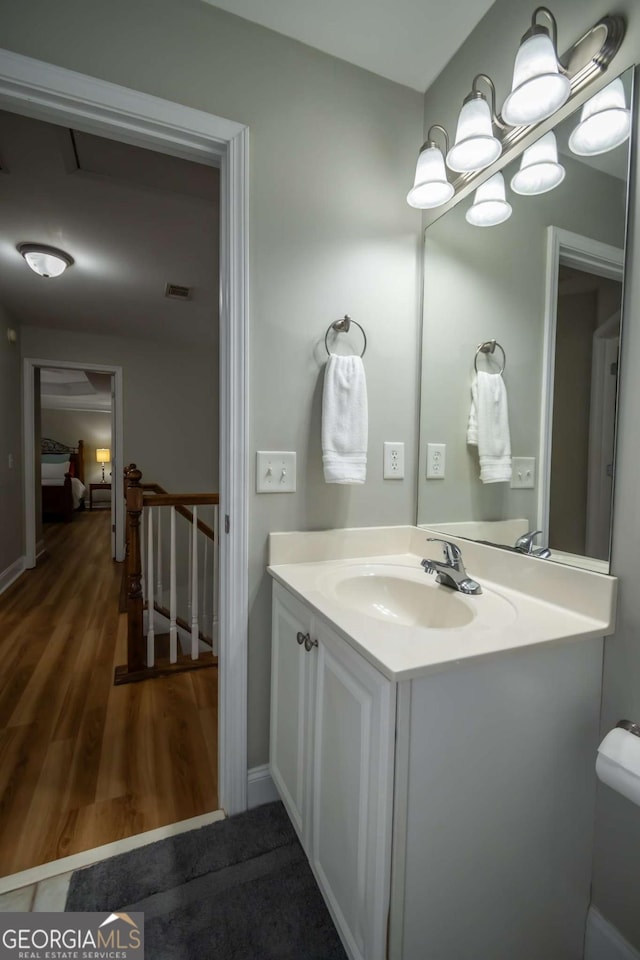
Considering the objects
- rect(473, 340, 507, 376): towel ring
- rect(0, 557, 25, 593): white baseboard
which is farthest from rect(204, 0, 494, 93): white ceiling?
rect(0, 557, 25, 593): white baseboard

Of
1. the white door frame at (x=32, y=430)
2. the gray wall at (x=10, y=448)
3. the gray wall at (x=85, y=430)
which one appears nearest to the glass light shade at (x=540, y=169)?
the gray wall at (x=10, y=448)

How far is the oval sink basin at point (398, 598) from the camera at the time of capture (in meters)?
1.07

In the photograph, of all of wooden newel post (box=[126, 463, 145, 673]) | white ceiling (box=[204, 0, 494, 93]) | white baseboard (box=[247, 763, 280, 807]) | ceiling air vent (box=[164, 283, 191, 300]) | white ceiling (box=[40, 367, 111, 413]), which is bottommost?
white baseboard (box=[247, 763, 280, 807])

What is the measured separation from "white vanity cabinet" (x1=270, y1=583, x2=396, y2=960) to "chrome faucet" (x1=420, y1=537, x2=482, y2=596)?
0.37 m

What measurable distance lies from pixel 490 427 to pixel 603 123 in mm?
718

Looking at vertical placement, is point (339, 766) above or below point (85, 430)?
below

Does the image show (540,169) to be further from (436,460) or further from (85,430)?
(85,430)

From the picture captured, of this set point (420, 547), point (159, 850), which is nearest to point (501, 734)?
point (420, 547)

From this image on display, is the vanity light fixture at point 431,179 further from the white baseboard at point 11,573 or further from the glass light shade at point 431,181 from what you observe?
the white baseboard at point 11,573

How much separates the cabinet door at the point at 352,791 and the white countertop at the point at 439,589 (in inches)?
2.0

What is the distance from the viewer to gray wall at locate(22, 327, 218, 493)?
4.42 meters

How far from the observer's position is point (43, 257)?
8.23 ft

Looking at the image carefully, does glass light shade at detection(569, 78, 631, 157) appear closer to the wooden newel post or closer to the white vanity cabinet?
the white vanity cabinet

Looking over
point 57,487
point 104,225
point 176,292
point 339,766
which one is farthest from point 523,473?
point 57,487
